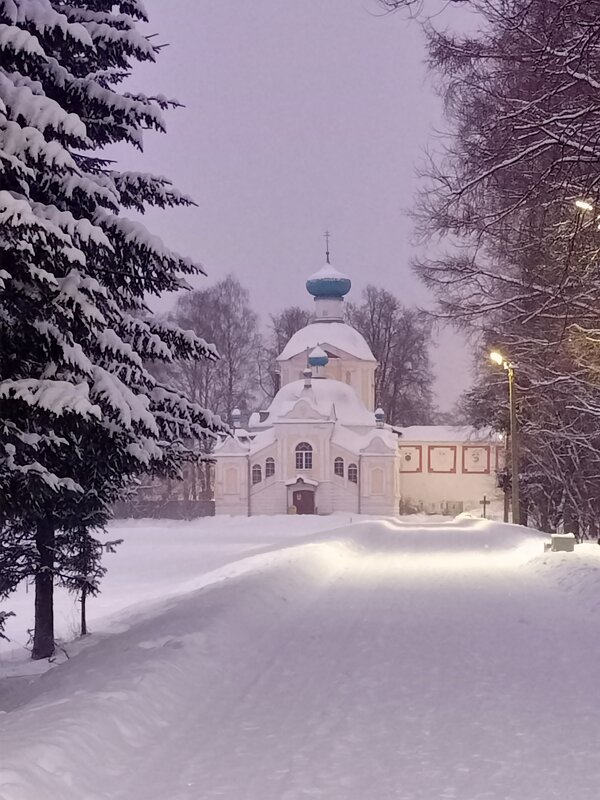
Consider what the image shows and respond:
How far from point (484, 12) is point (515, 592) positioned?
8234 mm

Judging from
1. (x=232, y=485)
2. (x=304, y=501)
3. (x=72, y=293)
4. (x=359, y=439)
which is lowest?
(x=304, y=501)

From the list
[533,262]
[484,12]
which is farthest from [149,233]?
[533,262]

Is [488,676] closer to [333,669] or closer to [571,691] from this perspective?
[571,691]

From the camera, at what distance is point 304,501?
55656mm

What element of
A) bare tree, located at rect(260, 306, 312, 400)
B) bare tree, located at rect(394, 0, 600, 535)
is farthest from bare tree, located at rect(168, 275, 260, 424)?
bare tree, located at rect(394, 0, 600, 535)

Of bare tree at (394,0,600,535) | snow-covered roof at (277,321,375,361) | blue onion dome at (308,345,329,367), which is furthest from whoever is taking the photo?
snow-covered roof at (277,321,375,361)

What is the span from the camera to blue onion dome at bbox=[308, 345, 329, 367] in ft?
195

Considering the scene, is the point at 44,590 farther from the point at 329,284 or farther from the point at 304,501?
the point at 329,284

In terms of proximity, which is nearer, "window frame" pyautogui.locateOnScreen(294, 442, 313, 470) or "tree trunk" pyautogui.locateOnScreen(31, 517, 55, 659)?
"tree trunk" pyautogui.locateOnScreen(31, 517, 55, 659)

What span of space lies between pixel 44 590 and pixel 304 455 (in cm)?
4431

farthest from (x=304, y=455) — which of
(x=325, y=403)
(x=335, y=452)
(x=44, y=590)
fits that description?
(x=44, y=590)

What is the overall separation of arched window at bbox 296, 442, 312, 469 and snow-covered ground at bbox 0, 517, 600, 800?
1608 inches

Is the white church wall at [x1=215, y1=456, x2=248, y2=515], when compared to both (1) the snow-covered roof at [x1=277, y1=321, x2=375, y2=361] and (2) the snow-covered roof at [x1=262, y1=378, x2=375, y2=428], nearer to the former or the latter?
(2) the snow-covered roof at [x1=262, y1=378, x2=375, y2=428]

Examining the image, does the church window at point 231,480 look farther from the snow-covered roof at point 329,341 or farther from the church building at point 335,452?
the snow-covered roof at point 329,341
